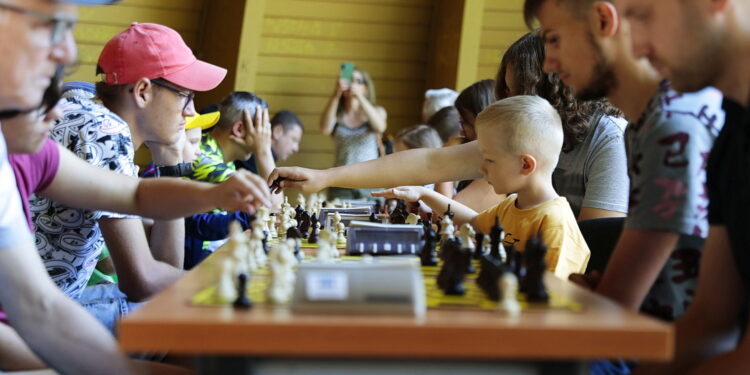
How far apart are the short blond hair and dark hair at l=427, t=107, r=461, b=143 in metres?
3.44

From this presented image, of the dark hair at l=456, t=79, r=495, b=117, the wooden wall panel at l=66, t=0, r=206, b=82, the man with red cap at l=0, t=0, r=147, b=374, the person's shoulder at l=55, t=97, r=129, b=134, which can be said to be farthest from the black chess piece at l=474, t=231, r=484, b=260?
the wooden wall panel at l=66, t=0, r=206, b=82

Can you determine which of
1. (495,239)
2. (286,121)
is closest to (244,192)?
(495,239)

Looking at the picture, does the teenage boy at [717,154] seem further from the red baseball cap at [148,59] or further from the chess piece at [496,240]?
the red baseball cap at [148,59]

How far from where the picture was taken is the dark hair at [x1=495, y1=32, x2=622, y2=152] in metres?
3.55

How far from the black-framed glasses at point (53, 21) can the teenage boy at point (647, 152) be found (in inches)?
48.2

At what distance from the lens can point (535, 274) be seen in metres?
1.68

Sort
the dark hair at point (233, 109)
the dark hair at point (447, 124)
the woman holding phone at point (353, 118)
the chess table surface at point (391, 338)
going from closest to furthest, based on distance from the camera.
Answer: the chess table surface at point (391, 338)
the dark hair at point (233, 109)
the dark hair at point (447, 124)
the woman holding phone at point (353, 118)

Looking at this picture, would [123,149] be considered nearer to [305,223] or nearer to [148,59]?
[148,59]

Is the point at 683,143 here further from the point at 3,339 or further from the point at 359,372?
the point at 3,339

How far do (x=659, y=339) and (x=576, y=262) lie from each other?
132 cm

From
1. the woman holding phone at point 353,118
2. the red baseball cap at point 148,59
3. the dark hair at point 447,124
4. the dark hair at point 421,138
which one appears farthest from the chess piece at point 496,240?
the woman holding phone at point 353,118

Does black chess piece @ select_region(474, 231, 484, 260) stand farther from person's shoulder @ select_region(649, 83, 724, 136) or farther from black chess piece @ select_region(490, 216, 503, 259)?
person's shoulder @ select_region(649, 83, 724, 136)

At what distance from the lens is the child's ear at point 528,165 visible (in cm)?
293

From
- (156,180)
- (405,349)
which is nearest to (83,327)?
(156,180)
